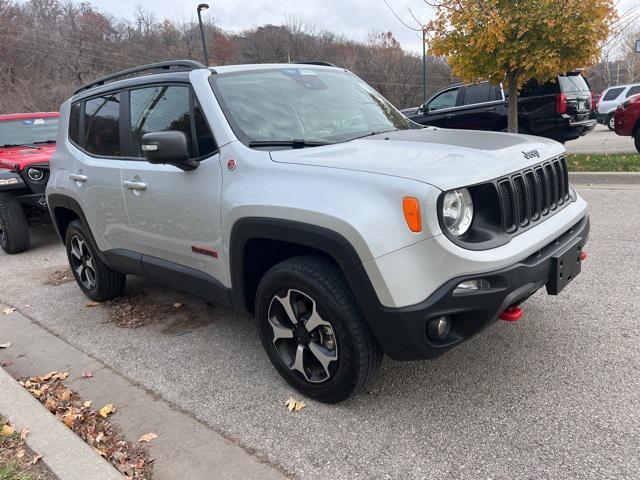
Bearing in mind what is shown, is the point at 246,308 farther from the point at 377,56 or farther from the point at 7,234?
the point at 377,56

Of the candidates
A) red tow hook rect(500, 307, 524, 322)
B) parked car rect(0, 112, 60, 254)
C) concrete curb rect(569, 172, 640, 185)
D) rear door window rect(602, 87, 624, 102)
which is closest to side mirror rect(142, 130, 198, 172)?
red tow hook rect(500, 307, 524, 322)

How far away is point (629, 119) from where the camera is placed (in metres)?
9.72

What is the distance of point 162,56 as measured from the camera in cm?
3903

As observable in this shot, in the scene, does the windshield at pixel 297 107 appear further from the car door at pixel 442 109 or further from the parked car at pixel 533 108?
the car door at pixel 442 109

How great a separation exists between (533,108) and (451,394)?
27.9 ft

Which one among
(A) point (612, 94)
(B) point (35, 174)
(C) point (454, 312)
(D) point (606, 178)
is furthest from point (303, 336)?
(A) point (612, 94)

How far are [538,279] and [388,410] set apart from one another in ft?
3.36

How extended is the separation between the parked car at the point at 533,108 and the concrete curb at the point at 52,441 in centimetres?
948

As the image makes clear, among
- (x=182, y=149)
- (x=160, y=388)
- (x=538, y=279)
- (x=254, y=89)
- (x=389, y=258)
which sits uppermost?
(x=254, y=89)

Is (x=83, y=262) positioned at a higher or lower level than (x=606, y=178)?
higher

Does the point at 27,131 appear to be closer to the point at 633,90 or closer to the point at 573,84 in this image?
the point at 573,84

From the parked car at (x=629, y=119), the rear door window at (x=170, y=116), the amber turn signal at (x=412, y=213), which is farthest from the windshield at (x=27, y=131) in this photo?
the parked car at (x=629, y=119)

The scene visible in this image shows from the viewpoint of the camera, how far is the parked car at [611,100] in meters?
20.4

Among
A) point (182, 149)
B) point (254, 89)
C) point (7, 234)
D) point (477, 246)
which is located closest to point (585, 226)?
A: point (477, 246)
